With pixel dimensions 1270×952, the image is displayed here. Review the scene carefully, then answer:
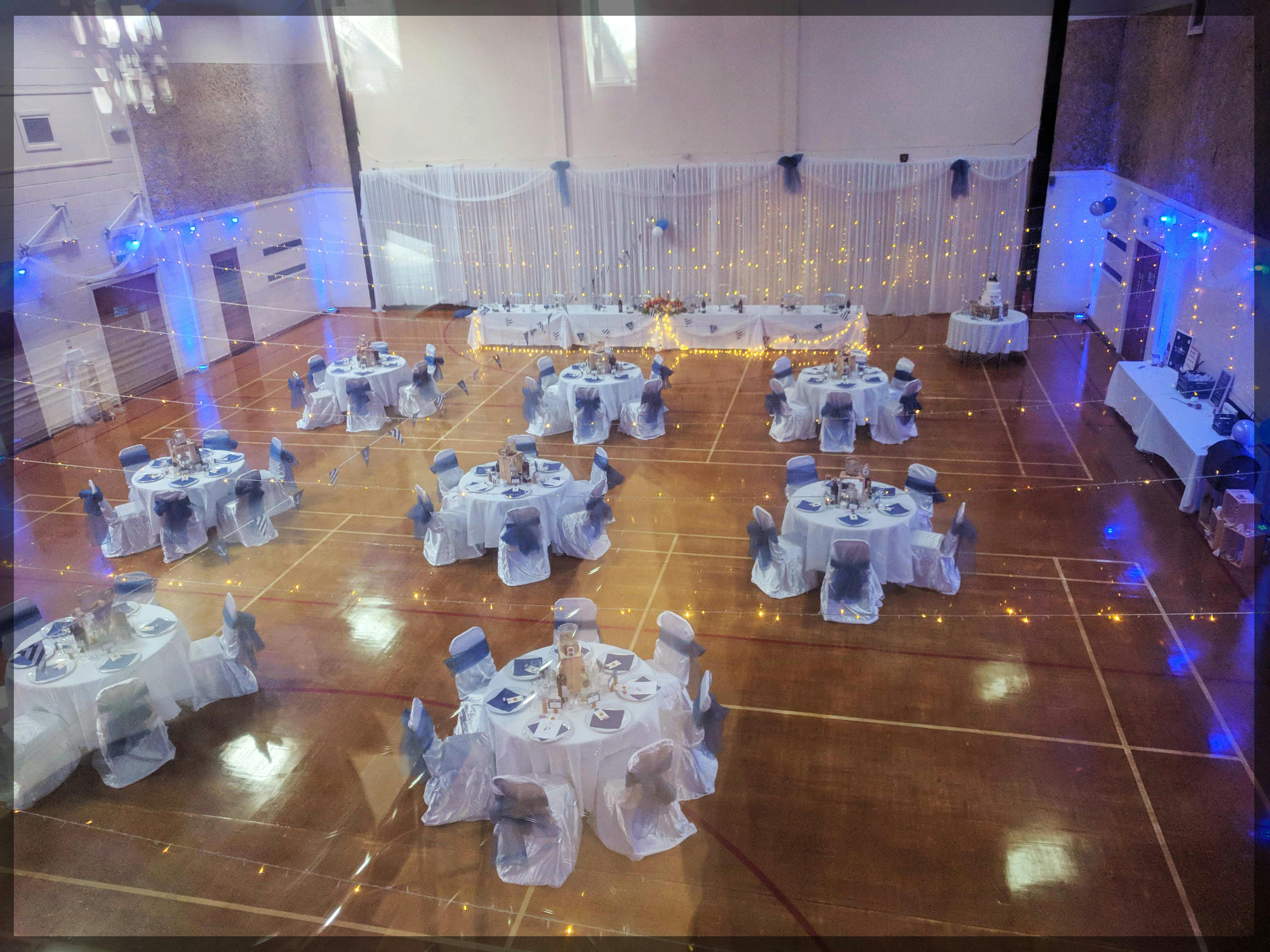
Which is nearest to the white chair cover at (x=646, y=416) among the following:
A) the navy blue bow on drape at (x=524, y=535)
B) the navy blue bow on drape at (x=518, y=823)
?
the navy blue bow on drape at (x=524, y=535)

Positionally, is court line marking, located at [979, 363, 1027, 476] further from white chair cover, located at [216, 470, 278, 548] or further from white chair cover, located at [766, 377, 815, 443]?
white chair cover, located at [216, 470, 278, 548]

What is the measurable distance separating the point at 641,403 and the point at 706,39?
7.51 metres

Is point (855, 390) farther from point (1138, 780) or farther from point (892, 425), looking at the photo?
point (1138, 780)

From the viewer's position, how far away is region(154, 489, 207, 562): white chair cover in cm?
779

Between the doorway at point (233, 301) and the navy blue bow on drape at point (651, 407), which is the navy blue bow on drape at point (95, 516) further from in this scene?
the doorway at point (233, 301)

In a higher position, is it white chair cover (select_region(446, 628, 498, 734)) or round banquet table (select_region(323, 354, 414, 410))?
round banquet table (select_region(323, 354, 414, 410))

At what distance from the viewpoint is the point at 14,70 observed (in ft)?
32.9

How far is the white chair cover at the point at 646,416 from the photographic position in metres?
10.1

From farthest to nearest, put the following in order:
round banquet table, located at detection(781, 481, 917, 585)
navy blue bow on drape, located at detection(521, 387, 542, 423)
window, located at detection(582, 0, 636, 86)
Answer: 1. window, located at detection(582, 0, 636, 86)
2. navy blue bow on drape, located at detection(521, 387, 542, 423)
3. round banquet table, located at detection(781, 481, 917, 585)

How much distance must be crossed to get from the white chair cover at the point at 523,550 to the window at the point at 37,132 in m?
8.15

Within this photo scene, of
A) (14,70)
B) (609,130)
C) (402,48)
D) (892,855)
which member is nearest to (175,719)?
(892,855)

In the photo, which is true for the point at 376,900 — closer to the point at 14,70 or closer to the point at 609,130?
the point at 14,70

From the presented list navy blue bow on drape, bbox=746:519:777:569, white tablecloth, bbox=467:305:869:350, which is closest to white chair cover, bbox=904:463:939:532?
navy blue bow on drape, bbox=746:519:777:569

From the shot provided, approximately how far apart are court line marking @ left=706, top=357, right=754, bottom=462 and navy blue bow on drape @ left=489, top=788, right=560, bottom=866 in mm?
5576
